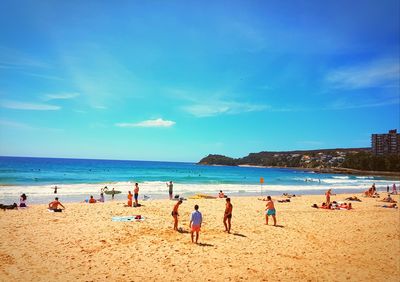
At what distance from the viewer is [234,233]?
12180mm

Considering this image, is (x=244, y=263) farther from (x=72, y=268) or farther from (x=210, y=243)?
(x=72, y=268)

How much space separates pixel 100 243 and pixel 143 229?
2480 millimetres

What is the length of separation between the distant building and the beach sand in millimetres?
164792

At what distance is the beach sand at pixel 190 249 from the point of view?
7738 mm

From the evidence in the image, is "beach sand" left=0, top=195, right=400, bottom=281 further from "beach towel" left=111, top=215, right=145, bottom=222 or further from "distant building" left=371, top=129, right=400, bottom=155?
"distant building" left=371, top=129, right=400, bottom=155

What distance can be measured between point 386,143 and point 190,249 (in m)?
179

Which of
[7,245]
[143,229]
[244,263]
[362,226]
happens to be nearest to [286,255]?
[244,263]

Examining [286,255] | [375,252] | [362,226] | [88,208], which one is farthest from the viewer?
[88,208]

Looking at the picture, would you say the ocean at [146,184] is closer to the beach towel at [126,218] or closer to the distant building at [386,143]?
the beach towel at [126,218]

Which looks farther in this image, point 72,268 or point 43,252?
point 43,252

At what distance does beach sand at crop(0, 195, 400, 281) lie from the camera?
7.74 meters

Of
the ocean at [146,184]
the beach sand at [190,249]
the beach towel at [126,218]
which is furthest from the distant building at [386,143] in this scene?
the beach towel at [126,218]

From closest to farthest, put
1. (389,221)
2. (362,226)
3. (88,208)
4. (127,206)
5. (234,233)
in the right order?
(234,233) → (362,226) → (389,221) → (88,208) → (127,206)

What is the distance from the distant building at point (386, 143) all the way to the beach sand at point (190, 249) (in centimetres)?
16479
